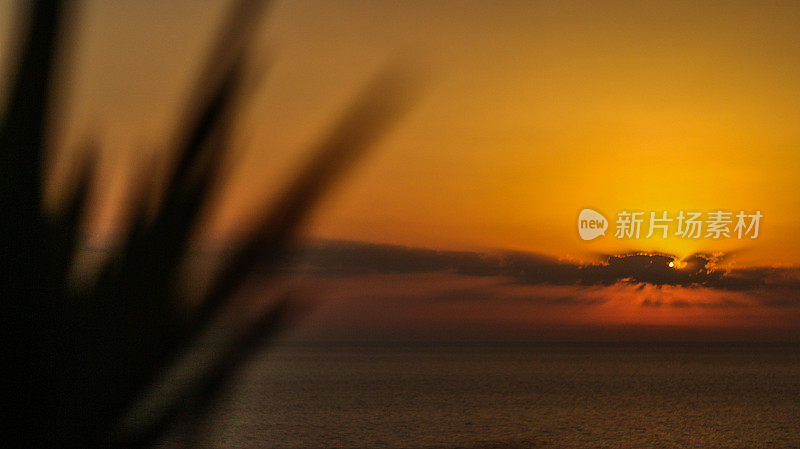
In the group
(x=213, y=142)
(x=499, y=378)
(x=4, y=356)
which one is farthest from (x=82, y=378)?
(x=499, y=378)

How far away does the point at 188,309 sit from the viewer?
41 centimetres

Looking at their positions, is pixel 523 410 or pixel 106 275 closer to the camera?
pixel 106 275

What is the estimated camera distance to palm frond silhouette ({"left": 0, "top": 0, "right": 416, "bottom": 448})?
37 centimetres

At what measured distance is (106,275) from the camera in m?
0.40

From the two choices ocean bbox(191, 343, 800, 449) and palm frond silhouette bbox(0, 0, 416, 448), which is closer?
palm frond silhouette bbox(0, 0, 416, 448)

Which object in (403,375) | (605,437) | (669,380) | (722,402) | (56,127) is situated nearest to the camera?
(56,127)

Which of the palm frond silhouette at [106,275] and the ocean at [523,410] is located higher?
the palm frond silhouette at [106,275]

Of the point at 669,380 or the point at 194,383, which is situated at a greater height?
the point at 194,383

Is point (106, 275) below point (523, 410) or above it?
above

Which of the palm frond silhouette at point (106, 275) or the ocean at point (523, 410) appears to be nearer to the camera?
the palm frond silhouette at point (106, 275)

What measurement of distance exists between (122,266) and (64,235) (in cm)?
4

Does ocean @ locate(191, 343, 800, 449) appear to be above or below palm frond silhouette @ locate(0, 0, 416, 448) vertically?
below

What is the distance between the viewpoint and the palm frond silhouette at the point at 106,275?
1.23ft

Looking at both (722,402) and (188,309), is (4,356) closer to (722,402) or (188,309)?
(188,309)
